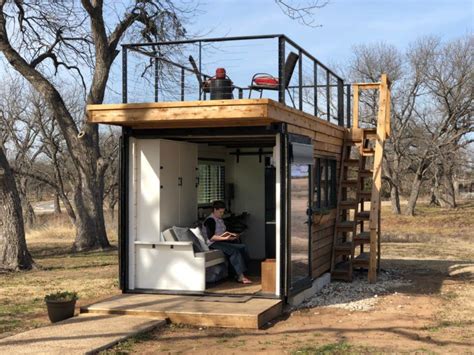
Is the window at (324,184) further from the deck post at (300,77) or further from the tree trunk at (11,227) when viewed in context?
the tree trunk at (11,227)

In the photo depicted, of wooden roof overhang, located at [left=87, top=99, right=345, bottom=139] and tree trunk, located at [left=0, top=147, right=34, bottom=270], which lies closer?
wooden roof overhang, located at [left=87, top=99, right=345, bottom=139]

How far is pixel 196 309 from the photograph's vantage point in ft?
24.5

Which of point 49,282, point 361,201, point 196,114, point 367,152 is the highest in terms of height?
point 196,114

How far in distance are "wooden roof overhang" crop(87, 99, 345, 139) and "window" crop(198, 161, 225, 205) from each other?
2.48 metres

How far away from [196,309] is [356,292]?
10.8 feet

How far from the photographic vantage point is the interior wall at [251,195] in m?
12.0

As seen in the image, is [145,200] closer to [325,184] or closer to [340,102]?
[325,184]

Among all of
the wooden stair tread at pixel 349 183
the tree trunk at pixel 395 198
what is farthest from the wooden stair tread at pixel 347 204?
the tree trunk at pixel 395 198

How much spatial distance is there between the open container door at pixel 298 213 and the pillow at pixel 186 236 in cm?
129

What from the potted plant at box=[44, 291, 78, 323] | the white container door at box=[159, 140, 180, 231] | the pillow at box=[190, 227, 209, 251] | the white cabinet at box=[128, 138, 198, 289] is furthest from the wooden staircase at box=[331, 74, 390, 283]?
the potted plant at box=[44, 291, 78, 323]

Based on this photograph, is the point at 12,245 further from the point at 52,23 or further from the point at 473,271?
the point at 473,271

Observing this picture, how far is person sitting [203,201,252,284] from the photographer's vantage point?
29.6ft

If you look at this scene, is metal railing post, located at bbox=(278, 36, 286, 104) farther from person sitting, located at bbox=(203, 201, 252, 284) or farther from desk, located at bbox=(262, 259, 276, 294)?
person sitting, located at bbox=(203, 201, 252, 284)

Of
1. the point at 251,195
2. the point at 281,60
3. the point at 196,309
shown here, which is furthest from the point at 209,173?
the point at 196,309
